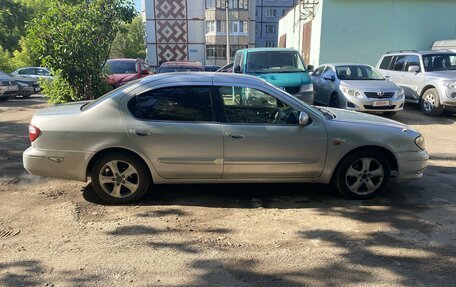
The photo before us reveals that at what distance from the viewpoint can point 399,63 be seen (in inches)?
509

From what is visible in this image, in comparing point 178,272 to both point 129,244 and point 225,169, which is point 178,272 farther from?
point 225,169

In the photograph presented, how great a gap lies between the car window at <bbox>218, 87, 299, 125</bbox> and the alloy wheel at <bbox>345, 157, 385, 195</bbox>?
92 centimetres

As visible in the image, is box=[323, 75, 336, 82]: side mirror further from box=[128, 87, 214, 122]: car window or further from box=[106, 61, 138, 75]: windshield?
box=[128, 87, 214, 122]: car window

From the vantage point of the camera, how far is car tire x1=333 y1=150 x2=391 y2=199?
15.9ft

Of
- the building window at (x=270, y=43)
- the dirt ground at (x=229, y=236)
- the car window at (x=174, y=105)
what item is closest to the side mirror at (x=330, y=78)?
the dirt ground at (x=229, y=236)

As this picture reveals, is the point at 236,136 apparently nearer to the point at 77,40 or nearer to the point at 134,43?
the point at 77,40

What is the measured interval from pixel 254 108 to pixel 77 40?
5518 millimetres

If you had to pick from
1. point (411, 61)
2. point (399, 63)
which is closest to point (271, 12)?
point (399, 63)

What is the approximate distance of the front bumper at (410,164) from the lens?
4.89 meters

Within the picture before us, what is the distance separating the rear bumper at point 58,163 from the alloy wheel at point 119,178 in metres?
0.23

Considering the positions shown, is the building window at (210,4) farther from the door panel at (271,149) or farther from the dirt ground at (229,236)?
the door panel at (271,149)

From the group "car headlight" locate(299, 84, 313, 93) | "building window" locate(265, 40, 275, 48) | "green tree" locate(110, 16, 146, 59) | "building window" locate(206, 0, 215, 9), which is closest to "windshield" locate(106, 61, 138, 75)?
"car headlight" locate(299, 84, 313, 93)

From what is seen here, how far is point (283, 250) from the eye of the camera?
3707 mm

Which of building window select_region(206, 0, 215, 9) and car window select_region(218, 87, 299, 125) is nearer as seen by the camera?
car window select_region(218, 87, 299, 125)
